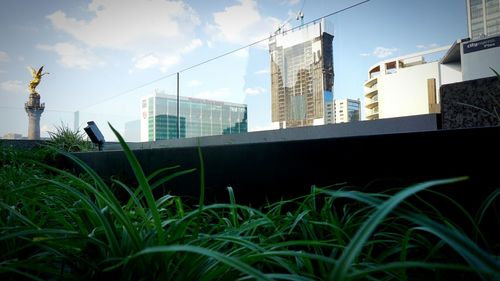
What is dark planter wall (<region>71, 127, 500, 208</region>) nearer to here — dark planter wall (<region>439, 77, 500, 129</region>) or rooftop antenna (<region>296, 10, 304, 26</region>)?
dark planter wall (<region>439, 77, 500, 129</region>)

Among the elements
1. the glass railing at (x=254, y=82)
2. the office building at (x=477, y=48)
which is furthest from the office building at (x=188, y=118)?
the office building at (x=477, y=48)

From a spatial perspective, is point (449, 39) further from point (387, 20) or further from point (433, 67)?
point (387, 20)

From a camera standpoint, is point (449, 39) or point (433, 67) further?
point (449, 39)

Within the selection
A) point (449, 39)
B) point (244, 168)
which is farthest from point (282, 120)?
point (244, 168)

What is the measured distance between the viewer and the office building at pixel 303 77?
3672 millimetres

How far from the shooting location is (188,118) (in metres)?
5.14

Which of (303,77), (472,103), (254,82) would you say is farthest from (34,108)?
(472,103)

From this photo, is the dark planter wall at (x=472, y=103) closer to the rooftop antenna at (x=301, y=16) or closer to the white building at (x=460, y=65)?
the white building at (x=460, y=65)

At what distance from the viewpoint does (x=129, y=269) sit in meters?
0.47

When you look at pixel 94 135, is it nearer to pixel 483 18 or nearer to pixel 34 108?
pixel 483 18

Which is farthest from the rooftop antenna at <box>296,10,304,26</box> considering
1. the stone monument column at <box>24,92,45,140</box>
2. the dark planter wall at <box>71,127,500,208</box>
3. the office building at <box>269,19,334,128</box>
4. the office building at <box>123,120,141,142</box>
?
the stone monument column at <box>24,92,45,140</box>

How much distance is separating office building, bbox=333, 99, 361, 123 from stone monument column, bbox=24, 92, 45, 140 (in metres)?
15.6

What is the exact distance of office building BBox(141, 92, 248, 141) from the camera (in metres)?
4.59

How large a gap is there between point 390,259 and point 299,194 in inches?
20.5
